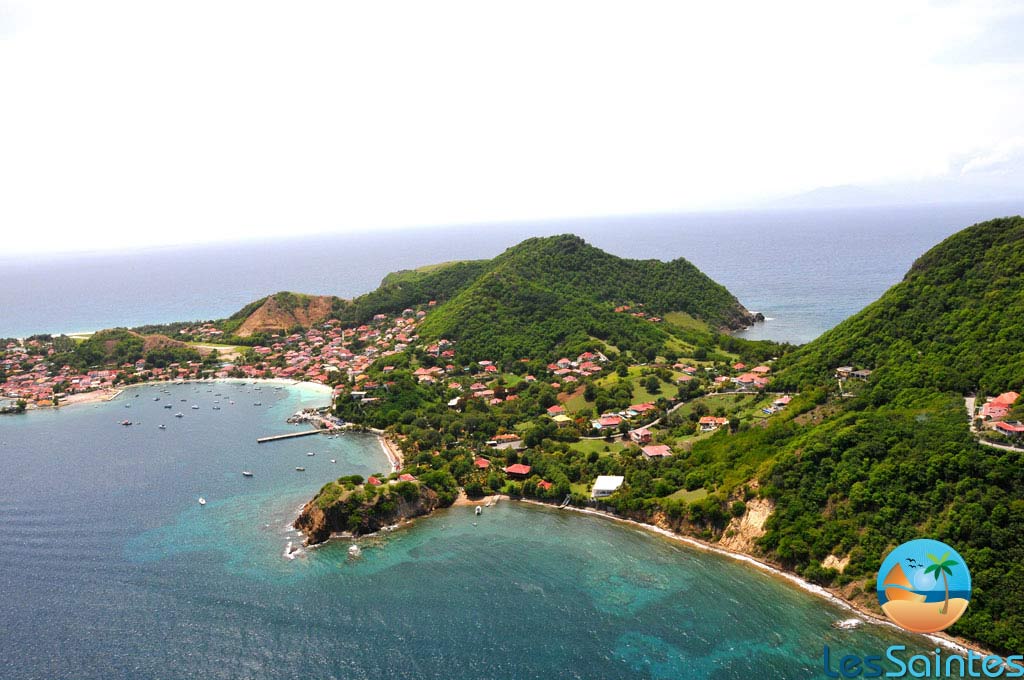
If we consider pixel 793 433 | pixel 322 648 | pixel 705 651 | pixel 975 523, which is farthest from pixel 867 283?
pixel 322 648

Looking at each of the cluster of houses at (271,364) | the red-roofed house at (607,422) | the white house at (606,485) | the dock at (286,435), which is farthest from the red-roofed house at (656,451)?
the dock at (286,435)

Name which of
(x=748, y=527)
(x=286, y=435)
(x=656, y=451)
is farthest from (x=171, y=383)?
(x=748, y=527)

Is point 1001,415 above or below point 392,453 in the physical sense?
above

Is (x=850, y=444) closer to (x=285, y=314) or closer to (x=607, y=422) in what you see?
(x=607, y=422)

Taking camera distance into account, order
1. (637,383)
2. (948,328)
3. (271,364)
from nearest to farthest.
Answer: (948,328) → (637,383) → (271,364)

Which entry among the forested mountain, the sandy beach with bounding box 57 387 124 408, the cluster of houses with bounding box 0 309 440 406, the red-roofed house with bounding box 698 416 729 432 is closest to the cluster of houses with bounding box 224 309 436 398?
the cluster of houses with bounding box 0 309 440 406

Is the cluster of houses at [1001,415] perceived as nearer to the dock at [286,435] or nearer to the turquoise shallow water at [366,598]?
the turquoise shallow water at [366,598]

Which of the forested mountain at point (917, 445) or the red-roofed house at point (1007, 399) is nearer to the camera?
the forested mountain at point (917, 445)

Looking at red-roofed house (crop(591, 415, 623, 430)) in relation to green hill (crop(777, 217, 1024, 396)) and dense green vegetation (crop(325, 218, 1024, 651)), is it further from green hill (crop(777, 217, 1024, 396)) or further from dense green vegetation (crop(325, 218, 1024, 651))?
green hill (crop(777, 217, 1024, 396))
